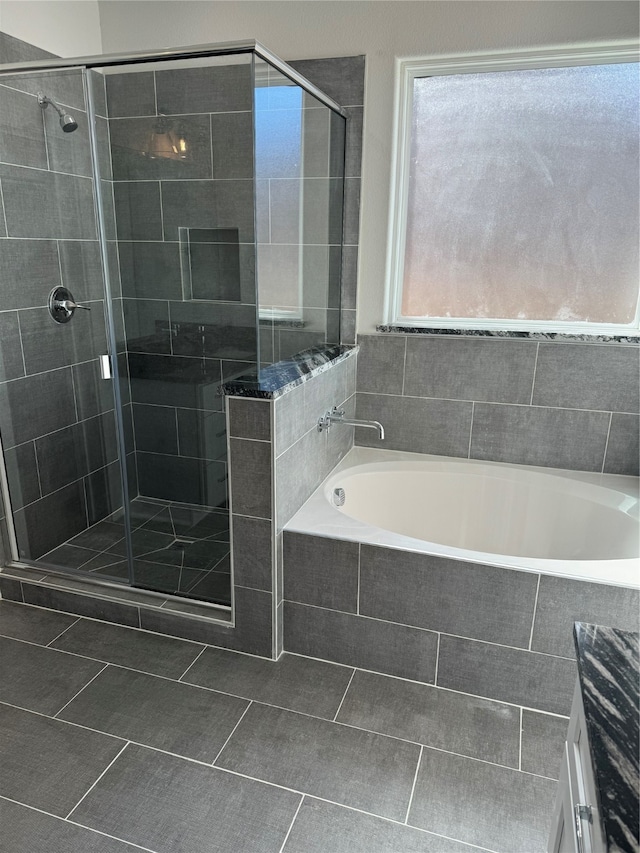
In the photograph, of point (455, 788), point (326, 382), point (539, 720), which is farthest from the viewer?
point (326, 382)

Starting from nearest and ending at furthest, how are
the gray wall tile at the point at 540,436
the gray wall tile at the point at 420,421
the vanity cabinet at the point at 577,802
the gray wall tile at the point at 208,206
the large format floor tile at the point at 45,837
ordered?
the vanity cabinet at the point at 577,802 < the large format floor tile at the point at 45,837 < the gray wall tile at the point at 208,206 < the gray wall tile at the point at 540,436 < the gray wall tile at the point at 420,421

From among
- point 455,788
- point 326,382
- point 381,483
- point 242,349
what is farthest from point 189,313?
point 455,788

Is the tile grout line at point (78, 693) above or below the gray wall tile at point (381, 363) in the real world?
below

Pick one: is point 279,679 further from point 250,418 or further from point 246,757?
point 250,418

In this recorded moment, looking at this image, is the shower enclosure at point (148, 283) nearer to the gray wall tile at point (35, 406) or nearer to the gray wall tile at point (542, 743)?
the gray wall tile at point (35, 406)

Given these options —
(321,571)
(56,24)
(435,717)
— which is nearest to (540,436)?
(321,571)

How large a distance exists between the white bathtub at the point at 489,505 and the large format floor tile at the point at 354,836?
3.12ft

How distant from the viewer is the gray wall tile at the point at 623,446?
8.30 ft

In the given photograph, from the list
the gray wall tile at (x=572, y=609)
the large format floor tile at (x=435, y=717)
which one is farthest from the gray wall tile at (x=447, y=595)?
the large format floor tile at (x=435, y=717)

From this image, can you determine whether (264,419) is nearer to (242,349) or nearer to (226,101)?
(242,349)

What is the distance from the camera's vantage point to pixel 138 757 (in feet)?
5.82

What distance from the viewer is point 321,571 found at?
7.04 ft

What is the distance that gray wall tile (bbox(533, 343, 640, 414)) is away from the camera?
2.47 metres

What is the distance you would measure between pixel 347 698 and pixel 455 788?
17.9 inches
